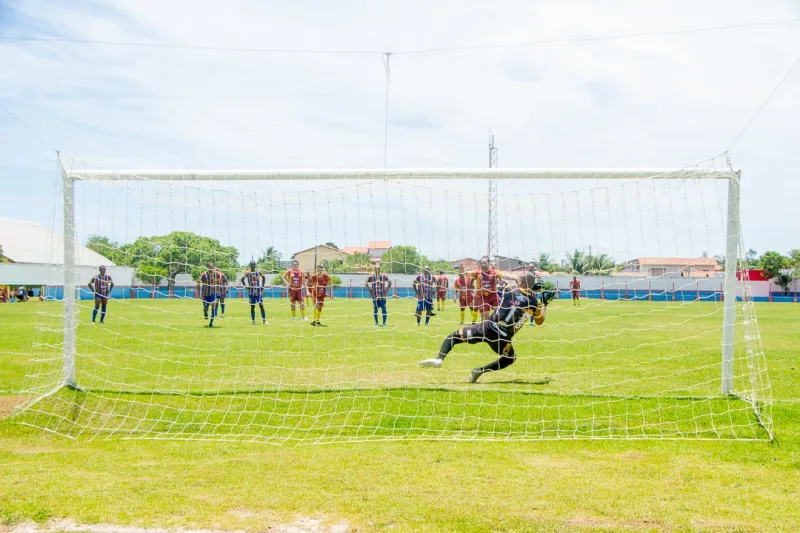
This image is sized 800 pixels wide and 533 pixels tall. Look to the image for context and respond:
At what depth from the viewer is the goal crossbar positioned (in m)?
8.14

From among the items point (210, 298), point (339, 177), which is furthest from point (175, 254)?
point (210, 298)

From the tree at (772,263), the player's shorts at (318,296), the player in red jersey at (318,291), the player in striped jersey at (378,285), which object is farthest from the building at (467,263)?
the tree at (772,263)

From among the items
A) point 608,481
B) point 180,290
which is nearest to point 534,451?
point 608,481

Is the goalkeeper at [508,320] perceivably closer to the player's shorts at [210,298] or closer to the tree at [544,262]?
the tree at [544,262]

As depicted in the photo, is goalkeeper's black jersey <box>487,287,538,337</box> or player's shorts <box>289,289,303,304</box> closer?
goalkeeper's black jersey <box>487,287,538,337</box>

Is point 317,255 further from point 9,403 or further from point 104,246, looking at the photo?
point 9,403

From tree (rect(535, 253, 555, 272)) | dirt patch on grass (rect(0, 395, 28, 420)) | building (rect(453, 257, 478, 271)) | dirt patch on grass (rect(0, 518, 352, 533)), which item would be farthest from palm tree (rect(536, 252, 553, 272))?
dirt patch on grass (rect(0, 395, 28, 420))

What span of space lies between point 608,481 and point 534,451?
1067mm

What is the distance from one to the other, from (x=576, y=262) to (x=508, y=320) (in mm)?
1202

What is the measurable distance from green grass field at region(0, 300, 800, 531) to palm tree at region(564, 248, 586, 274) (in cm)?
159

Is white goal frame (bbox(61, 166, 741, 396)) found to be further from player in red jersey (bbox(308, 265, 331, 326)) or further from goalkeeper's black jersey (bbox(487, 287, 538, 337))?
player in red jersey (bbox(308, 265, 331, 326))

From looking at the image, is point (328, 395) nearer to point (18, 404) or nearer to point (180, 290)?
point (18, 404)

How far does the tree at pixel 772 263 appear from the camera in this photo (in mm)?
57784

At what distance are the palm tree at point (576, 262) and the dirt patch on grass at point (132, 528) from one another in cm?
549
